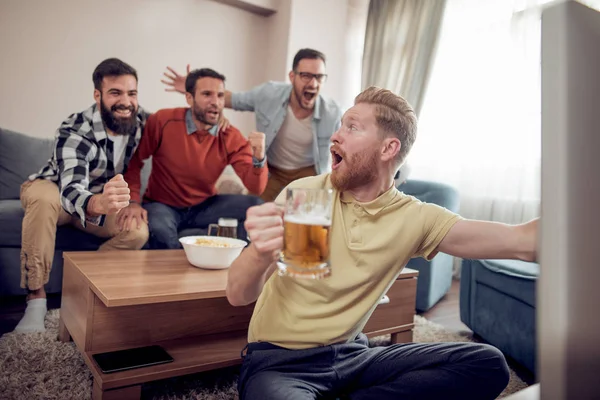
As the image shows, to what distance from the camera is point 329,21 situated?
4781 millimetres

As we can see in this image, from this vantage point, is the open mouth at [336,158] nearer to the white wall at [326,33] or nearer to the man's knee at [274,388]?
the man's knee at [274,388]

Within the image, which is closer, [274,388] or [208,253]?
[274,388]

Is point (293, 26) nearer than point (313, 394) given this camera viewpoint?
No

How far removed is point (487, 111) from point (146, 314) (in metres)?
3.13

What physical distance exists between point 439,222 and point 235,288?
0.52 metres

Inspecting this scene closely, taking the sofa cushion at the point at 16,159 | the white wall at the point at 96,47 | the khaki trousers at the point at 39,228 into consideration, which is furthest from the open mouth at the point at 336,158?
the white wall at the point at 96,47

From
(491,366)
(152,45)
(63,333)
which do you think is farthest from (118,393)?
(152,45)

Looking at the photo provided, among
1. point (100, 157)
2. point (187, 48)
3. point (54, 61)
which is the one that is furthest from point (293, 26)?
point (100, 157)

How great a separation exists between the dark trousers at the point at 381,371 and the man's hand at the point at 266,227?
360 millimetres

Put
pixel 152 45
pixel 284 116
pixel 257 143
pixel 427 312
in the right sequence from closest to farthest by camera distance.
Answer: pixel 257 143
pixel 427 312
pixel 284 116
pixel 152 45

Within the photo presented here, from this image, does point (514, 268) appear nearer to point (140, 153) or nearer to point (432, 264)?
point (432, 264)

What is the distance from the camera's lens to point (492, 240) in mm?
1051

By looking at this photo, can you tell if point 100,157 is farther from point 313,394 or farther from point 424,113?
point 424,113

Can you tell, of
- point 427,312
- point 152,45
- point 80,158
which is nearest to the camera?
point 80,158
